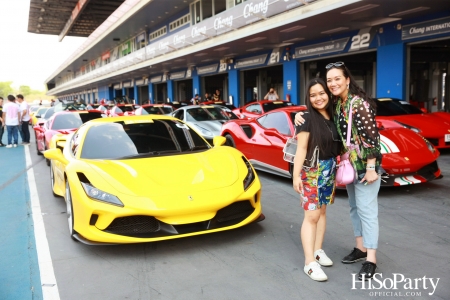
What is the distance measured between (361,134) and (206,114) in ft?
28.0

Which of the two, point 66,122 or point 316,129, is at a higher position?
point 316,129

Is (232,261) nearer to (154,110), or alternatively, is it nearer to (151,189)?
(151,189)

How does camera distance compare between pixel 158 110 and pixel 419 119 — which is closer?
pixel 419 119

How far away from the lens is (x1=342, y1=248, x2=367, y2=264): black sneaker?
3.55 m

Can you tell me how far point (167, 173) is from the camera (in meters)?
4.16

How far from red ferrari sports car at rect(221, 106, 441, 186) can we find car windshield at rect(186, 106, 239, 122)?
93.7 inches

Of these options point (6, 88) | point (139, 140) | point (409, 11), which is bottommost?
point (139, 140)

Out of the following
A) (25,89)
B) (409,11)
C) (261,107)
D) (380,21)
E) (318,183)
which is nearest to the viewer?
(318,183)

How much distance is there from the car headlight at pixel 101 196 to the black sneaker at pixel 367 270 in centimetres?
211

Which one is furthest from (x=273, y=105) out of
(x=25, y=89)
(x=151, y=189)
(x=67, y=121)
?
(x=25, y=89)

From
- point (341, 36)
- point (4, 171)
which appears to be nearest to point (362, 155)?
point (4, 171)

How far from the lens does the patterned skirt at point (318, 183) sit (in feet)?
10.5

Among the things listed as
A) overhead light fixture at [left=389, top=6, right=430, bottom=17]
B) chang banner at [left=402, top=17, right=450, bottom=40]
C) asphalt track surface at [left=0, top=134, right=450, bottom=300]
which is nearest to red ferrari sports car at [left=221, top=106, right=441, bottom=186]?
asphalt track surface at [left=0, top=134, right=450, bottom=300]

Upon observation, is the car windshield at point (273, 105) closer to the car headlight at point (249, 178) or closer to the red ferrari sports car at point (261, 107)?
the red ferrari sports car at point (261, 107)
